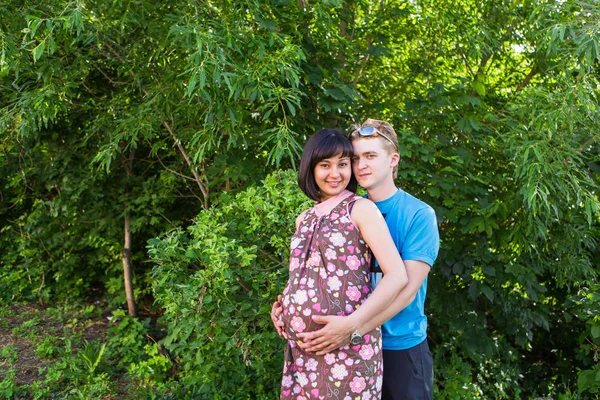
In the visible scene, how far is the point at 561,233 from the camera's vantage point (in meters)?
3.95

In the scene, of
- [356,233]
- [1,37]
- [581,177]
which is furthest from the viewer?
[581,177]

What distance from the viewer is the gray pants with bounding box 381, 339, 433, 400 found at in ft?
5.90

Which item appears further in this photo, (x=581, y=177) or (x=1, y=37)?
(x=581, y=177)

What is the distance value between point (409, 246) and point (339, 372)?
0.44 meters

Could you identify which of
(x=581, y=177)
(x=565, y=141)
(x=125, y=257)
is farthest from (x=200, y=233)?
(x=125, y=257)

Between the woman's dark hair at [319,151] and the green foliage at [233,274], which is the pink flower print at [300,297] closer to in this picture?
the woman's dark hair at [319,151]

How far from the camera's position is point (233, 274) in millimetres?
2809

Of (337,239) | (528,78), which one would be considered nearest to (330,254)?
(337,239)

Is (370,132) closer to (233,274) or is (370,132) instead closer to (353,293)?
(353,293)

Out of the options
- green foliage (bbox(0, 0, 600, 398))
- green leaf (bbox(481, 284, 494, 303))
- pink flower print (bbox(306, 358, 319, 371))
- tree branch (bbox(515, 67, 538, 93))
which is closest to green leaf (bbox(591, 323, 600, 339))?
green foliage (bbox(0, 0, 600, 398))

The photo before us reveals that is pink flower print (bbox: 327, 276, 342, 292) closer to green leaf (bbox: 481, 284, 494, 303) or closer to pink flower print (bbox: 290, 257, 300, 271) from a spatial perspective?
pink flower print (bbox: 290, 257, 300, 271)

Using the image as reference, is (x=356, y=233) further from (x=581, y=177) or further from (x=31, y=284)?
(x=31, y=284)

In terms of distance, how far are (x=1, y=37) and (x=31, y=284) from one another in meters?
3.29

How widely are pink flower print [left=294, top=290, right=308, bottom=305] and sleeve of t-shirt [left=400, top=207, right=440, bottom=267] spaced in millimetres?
334
